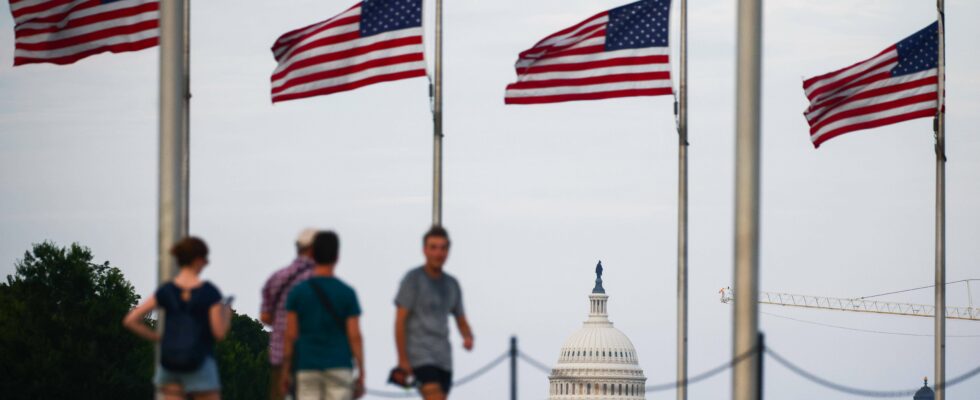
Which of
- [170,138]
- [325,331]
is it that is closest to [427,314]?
[325,331]

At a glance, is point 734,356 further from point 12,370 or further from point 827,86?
point 12,370

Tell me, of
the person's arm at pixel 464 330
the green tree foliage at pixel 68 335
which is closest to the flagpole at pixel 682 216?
the person's arm at pixel 464 330

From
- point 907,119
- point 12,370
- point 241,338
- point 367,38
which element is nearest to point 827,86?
point 907,119

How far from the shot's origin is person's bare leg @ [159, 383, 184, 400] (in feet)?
80.5

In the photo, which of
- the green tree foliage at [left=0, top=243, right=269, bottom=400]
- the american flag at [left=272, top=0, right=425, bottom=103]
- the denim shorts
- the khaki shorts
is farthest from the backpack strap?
the green tree foliage at [left=0, top=243, right=269, bottom=400]

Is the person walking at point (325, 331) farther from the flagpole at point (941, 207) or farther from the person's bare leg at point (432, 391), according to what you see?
the flagpole at point (941, 207)

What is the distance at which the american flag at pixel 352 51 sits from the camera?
3706 cm

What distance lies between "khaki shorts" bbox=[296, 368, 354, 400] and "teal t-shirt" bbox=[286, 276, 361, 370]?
0.06 meters

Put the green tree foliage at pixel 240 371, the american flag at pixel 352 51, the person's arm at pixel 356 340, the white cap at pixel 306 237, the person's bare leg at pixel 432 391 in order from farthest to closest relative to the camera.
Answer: the green tree foliage at pixel 240 371, the american flag at pixel 352 51, the person's bare leg at pixel 432 391, the white cap at pixel 306 237, the person's arm at pixel 356 340

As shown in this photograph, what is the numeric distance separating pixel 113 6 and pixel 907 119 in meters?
16.2

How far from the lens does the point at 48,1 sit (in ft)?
117

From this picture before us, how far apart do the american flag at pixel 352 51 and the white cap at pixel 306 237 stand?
1157cm

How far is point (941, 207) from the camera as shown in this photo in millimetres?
46844

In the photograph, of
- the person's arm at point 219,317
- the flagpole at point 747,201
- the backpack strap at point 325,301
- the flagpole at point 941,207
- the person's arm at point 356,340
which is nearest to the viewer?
the person's arm at point 219,317
